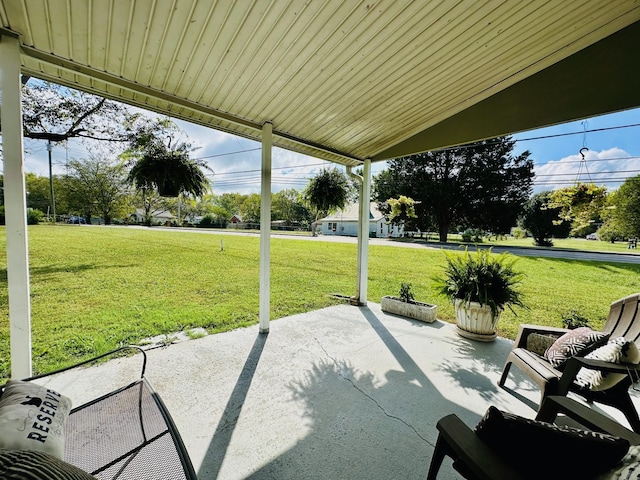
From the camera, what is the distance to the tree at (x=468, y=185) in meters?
17.2

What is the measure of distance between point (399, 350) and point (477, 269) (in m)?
1.30

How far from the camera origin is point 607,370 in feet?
4.89

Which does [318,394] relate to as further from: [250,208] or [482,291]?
[250,208]

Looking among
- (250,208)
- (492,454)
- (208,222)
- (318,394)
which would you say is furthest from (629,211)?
(250,208)

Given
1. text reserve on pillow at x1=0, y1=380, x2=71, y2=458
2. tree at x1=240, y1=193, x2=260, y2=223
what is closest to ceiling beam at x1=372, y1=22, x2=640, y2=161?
text reserve on pillow at x1=0, y1=380, x2=71, y2=458

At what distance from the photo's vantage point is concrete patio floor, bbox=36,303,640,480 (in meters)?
1.47

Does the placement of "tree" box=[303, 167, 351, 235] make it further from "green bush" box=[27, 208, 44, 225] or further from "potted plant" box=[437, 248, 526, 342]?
"green bush" box=[27, 208, 44, 225]

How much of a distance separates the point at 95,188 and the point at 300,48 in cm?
927

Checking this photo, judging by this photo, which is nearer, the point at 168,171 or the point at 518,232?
the point at 168,171

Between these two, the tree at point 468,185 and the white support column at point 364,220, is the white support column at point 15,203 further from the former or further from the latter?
the tree at point 468,185

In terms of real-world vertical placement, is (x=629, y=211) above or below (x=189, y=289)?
above

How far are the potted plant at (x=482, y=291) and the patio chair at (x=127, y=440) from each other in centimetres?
297

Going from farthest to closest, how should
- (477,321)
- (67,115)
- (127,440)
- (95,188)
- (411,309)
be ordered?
(95,188) → (67,115) → (411,309) → (477,321) → (127,440)

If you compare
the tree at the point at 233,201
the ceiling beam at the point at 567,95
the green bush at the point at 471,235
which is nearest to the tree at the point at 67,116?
the ceiling beam at the point at 567,95
